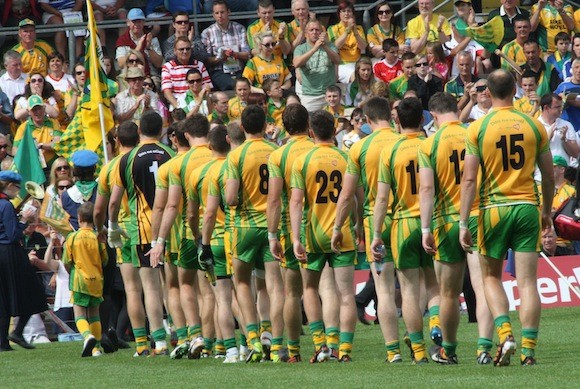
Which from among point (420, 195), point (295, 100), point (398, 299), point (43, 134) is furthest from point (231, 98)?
point (420, 195)

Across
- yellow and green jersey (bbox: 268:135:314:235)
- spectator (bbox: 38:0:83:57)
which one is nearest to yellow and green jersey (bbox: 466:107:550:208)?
yellow and green jersey (bbox: 268:135:314:235)

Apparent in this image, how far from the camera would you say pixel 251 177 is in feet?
43.6

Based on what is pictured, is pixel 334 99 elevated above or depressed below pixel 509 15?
below

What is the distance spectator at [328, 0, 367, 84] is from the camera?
24.2 meters

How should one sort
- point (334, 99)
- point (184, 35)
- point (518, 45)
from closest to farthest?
point (334, 99) → point (184, 35) → point (518, 45)

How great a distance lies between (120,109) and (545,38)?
7.44m

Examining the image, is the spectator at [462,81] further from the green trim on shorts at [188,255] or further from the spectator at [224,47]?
→ the green trim on shorts at [188,255]

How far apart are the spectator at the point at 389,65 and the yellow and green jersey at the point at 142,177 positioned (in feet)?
30.9

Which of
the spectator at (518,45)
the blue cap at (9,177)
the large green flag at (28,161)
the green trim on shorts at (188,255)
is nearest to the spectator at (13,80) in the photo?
the large green flag at (28,161)

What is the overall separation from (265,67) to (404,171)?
1174 centimetres

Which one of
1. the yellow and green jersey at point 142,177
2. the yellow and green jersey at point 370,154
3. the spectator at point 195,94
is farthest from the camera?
the spectator at point 195,94

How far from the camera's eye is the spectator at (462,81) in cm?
2234

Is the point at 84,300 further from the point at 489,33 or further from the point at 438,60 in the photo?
the point at 489,33

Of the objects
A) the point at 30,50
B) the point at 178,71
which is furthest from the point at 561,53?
the point at 30,50
